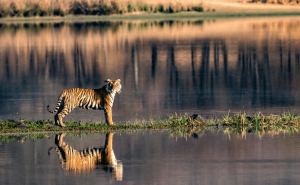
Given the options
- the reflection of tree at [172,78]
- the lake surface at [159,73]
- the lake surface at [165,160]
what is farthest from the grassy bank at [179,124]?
the reflection of tree at [172,78]

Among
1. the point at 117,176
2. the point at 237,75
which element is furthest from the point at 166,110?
the point at 237,75

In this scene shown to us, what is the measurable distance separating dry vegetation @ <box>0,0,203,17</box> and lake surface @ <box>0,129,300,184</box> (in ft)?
307

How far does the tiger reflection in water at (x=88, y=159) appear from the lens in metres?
14.2

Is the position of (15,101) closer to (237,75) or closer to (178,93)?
(178,93)

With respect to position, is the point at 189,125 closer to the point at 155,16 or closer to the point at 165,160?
the point at 165,160

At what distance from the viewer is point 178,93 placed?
27.4m

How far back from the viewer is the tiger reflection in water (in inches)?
561

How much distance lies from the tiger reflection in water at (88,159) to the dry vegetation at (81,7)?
3725 inches

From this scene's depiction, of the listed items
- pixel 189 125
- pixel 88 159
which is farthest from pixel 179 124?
pixel 88 159

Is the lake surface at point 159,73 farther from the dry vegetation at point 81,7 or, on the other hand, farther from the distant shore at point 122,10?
the distant shore at point 122,10

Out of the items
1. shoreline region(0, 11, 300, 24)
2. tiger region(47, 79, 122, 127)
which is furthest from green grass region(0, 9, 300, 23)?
tiger region(47, 79, 122, 127)

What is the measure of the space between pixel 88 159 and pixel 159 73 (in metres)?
20.4

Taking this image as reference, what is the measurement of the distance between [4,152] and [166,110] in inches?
309

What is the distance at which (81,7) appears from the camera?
371 ft
